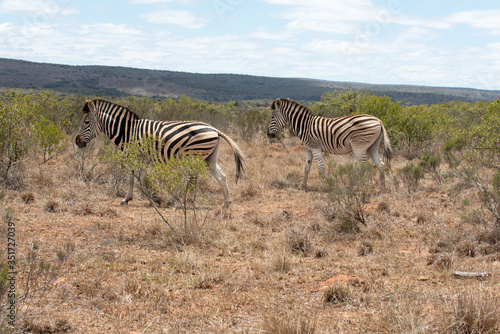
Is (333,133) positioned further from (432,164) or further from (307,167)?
(432,164)

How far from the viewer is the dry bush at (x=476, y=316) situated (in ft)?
10.9

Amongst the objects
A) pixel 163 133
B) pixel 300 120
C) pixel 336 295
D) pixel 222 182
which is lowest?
pixel 336 295

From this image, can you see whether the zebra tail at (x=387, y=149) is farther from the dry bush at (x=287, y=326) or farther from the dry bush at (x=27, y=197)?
the dry bush at (x=27, y=197)

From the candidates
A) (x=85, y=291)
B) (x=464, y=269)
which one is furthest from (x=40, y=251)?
(x=464, y=269)

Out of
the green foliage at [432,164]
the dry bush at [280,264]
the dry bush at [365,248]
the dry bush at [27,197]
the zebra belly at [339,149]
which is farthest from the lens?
the zebra belly at [339,149]

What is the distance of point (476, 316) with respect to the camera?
336cm

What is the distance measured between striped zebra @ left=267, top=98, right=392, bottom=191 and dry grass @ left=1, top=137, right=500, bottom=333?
1.74 metres

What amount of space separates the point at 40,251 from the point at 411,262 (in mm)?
4782

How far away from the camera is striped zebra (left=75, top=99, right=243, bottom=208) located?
8258 mm

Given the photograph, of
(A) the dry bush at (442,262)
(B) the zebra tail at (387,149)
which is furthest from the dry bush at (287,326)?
(B) the zebra tail at (387,149)

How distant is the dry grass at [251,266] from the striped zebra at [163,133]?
1016 millimetres

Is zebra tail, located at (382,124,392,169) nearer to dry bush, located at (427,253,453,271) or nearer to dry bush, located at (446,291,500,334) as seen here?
dry bush, located at (427,253,453,271)

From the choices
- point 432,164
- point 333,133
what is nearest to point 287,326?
point 432,164

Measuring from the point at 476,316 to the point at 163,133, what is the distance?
253 inches
